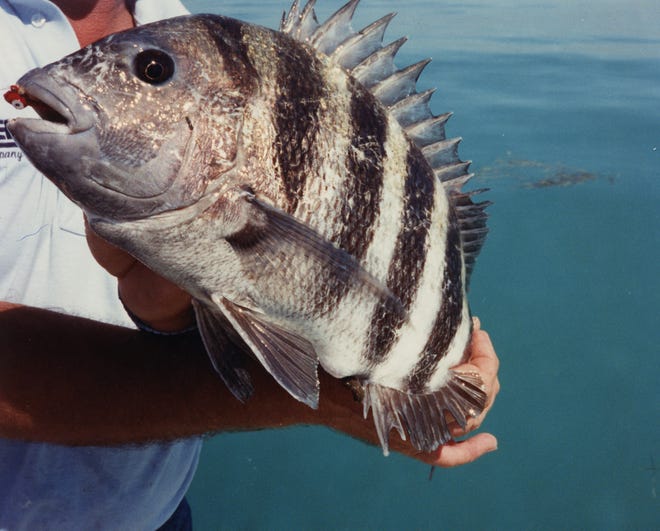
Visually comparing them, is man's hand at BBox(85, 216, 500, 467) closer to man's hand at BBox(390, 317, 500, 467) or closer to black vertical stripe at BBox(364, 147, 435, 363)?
man's hand at BBox(390, 317, 500, 467)

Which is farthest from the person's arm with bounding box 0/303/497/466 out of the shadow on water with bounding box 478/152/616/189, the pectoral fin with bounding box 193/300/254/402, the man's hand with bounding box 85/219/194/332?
the shadow on water with bounding box 478/152/616/189

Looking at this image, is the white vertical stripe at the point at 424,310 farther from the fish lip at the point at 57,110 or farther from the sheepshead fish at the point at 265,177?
the fish lip at the point at 57,110

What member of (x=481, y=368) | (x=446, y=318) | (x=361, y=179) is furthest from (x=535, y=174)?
(x=361, y=179)

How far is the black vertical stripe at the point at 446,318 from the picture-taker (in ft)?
3.29

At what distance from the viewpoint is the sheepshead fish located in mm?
683

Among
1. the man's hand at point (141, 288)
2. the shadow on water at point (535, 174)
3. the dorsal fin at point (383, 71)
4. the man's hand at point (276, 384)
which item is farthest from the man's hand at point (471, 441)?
the shadow on water at point (535, 174)

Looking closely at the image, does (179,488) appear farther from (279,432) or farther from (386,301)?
(279,432)

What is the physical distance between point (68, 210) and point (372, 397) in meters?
0.83

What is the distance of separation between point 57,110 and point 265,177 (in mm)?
252

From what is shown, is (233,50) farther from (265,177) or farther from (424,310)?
(424,310)

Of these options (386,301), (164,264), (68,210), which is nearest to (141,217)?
(164,264)

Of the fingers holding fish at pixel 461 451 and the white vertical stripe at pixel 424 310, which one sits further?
the fingers holding fish at pixel 461 451

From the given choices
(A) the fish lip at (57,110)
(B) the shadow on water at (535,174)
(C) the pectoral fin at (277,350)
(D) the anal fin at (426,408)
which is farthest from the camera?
(B) the shadow on water at (535,174)

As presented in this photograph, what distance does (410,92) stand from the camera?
969 millimetres
